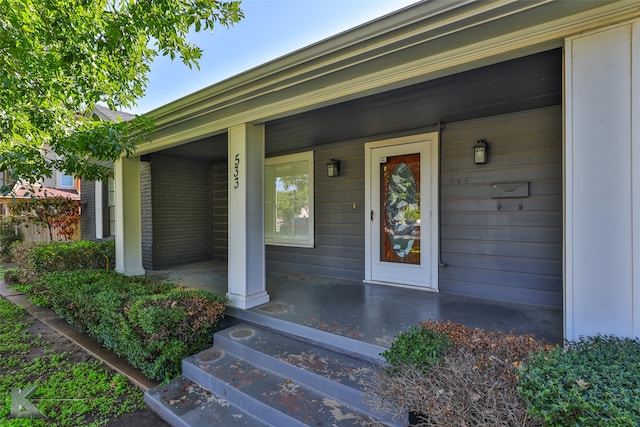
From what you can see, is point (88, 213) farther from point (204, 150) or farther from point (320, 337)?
point (320, 337)

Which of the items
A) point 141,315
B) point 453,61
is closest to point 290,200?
point 141,315

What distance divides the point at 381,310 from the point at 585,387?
7.69ft

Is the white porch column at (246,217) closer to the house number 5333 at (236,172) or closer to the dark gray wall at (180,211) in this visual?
the house number 5333 at (236,172)

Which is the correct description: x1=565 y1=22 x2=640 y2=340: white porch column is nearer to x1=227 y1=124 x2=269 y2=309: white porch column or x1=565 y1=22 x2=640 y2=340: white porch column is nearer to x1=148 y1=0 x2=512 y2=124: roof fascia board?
x1=148 y1=0 x2=512 y2=124: roof fascia board

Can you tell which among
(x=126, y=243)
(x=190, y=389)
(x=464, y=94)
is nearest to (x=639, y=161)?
(x=464, y=94)

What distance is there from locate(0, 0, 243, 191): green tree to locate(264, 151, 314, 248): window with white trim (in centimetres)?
239

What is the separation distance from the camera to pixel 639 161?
169 cm

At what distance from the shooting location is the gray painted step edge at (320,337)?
260cm

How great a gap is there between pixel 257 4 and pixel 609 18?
419 centimetres

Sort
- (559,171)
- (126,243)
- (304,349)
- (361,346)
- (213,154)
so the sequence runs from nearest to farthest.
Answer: (361,346) → (304,349) → (559,171) → (126,243) → (213,154)

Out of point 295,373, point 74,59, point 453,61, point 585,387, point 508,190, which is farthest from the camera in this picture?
point 508,190

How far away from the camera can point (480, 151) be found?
3920mm

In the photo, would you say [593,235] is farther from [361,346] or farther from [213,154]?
[213,154]

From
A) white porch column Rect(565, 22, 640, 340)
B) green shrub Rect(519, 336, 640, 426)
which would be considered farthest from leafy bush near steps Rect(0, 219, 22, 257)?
white porch column Rect(565, 22, 640, 340)
